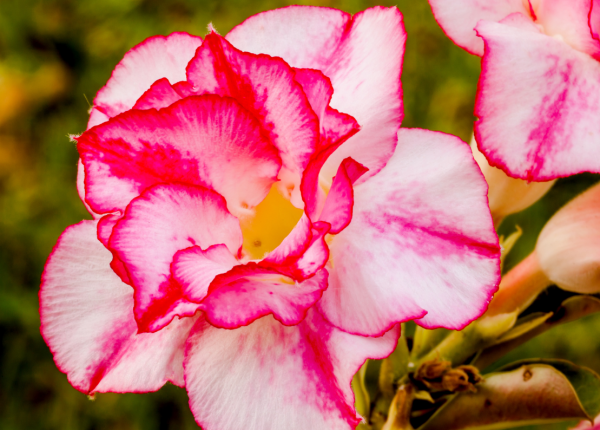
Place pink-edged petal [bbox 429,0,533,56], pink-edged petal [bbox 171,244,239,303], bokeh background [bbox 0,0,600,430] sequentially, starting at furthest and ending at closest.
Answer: bokeh background [bbox 0,0,600,430], pink-edged petal [bbox 429,0,533,56], pink-edged petal [bbox 171,244,239,303]

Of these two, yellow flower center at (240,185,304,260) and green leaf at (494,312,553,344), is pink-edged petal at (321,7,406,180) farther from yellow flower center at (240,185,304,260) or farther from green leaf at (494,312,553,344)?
green leaf at (494,312,553,344)

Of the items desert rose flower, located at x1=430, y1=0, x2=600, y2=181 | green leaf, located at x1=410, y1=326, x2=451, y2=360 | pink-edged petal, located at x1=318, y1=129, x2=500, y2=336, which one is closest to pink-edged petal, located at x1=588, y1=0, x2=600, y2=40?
desert rose flower, located at x1=430, y1=0, x2=600, y2=181

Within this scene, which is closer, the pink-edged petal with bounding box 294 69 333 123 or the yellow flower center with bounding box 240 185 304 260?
the pink-edged petal with bounding box 294 69 333 123

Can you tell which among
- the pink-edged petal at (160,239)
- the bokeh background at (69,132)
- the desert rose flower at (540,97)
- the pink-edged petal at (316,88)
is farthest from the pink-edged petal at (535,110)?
the bokeh background at (69,132)

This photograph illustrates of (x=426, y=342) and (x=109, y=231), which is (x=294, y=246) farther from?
(x=426, y=342)

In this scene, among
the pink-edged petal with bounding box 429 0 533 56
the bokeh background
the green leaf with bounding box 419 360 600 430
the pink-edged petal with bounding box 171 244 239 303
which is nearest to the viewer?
the pink-edged petal with bounding box 171 244 239 303

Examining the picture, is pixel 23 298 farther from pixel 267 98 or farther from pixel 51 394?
pixel 267 98

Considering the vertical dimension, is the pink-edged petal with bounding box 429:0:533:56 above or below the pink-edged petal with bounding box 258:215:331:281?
above
